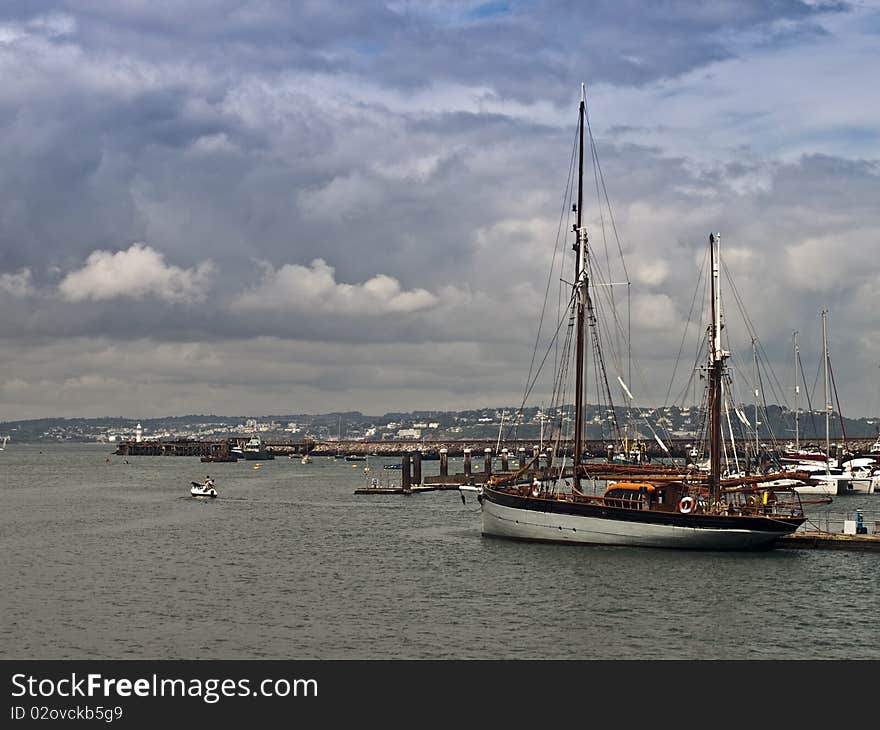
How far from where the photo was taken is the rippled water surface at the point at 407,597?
133 ft

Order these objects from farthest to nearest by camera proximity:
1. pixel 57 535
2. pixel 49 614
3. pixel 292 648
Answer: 1. pixel 57 535
2. pixel 49 614
3. pixel 292 648

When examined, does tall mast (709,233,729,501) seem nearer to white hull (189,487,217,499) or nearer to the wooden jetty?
the wooden jetty

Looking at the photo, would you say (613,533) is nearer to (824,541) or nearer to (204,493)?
(824,541)

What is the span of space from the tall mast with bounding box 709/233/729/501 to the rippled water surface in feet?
21.6

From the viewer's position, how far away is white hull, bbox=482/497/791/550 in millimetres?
64312

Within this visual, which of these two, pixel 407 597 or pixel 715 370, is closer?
pixel 407 597

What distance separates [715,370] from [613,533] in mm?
13227

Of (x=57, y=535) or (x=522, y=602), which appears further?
(x=57, y=535)

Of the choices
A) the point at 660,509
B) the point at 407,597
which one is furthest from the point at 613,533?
the point at 407,597

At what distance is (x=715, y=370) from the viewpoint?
72188mm
